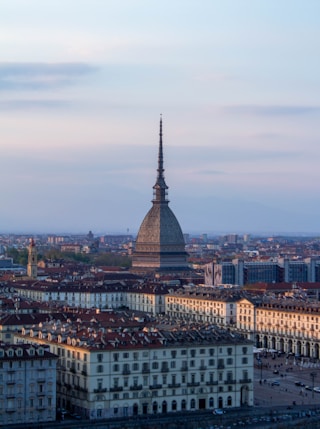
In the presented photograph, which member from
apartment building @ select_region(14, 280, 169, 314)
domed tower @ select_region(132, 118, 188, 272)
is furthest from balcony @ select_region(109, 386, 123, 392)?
domed tower @ select_region(132, 118, 188, 272)

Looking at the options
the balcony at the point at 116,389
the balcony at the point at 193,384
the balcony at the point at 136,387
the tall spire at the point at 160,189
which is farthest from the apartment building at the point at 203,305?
the tall spire at the point at 160,189

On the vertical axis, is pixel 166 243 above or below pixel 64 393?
above

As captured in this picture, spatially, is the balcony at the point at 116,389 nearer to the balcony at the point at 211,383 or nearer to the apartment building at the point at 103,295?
the balcony at the point at 211,383

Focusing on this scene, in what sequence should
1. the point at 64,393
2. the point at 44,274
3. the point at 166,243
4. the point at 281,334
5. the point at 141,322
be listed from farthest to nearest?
1. the point at 166,243
2. the point at 44,274
3. the point at 281,334
4. the point at 141,322
5. the point at 64,393

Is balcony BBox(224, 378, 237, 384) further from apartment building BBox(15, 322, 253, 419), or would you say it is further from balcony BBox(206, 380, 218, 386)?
balcony BBox(206, 380, 218, 386)

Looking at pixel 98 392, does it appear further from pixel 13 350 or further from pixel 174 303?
pixel 174 303

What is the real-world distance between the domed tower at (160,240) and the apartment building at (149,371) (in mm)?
83721

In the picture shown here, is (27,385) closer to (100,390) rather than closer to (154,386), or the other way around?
(100,390)

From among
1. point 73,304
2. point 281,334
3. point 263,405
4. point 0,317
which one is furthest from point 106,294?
point 263,405

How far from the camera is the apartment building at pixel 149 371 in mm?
52438

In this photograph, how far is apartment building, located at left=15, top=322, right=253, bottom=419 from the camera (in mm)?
52438

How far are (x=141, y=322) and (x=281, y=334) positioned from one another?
56.0ft

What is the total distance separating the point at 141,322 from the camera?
Answer: 6681 cm

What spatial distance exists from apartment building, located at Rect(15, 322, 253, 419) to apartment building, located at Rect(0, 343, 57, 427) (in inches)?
72.3
